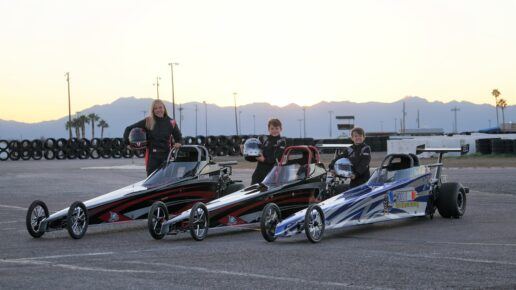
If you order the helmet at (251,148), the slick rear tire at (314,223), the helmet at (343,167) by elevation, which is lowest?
the slick rear tire at (314,223)

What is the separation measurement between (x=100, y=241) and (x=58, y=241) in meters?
0.58

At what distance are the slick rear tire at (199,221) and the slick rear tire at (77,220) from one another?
184 cm

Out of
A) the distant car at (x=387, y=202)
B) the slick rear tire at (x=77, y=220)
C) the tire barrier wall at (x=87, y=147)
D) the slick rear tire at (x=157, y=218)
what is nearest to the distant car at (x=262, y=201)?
the slick rear tire at (x=157, y=218)

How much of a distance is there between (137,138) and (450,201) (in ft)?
17.5

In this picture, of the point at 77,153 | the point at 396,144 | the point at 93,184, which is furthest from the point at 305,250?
the point at 77,153

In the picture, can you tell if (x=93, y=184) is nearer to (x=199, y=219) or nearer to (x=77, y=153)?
(x=199, y=219)

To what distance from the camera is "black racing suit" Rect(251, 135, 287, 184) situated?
14.5 m

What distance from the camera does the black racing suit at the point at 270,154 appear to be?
14500mm

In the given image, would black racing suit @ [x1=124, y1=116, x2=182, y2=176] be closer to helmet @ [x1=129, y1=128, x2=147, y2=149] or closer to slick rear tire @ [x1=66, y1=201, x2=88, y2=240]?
helmet @ [x1=129, y1=128, x2=147, y2=149]

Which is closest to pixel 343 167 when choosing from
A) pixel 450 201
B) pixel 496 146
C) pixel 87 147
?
pixel 450 201

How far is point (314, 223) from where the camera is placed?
1179cm

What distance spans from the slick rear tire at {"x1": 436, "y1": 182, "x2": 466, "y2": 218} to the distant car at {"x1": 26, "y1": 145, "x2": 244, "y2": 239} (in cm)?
345

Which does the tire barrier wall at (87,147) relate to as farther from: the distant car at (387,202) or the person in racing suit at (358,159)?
the person in racing suit at (358,159)

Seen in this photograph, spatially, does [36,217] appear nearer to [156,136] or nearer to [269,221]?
[156,136]
